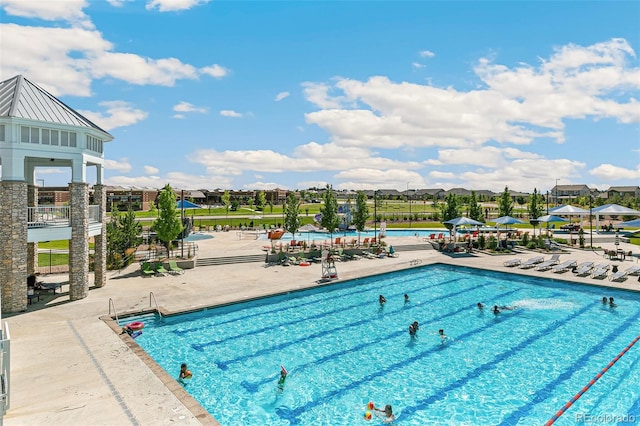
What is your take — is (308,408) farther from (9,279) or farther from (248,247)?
(248,247)

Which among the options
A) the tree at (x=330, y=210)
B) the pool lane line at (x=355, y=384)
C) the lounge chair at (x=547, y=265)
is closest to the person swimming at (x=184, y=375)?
the pool lane line at (x=355, y=384)

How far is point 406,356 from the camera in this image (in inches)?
566

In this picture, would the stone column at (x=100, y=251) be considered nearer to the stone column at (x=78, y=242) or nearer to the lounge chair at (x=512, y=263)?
the stone column at (x=78, y=242)

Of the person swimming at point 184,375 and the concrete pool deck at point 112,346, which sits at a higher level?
the concrete pool deck at point 112,346

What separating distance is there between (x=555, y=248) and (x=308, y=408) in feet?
117

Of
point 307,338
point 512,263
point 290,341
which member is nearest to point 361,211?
point 512,263

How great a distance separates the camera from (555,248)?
37438mm

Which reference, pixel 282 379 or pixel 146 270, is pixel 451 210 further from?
pixel 282 379

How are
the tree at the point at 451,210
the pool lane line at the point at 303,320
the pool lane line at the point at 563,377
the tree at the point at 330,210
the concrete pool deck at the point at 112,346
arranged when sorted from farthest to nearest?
the tree at the point at 451,210
the tree at the point at 330,210
the pool lane line at the point at 303,320
the pool lane line at the point at 563,377
the concrete pool deck at the point at 112,346

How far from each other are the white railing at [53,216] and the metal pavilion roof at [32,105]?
4317 millimetres

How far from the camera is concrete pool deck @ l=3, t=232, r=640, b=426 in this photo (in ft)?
30.2

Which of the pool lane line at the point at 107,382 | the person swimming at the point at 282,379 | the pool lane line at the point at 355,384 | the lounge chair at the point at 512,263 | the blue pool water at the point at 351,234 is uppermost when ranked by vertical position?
the blue pool water at the point at 351,234

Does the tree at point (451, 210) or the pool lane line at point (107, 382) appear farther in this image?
the tree at point (451, 210)

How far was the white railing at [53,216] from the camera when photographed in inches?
733
